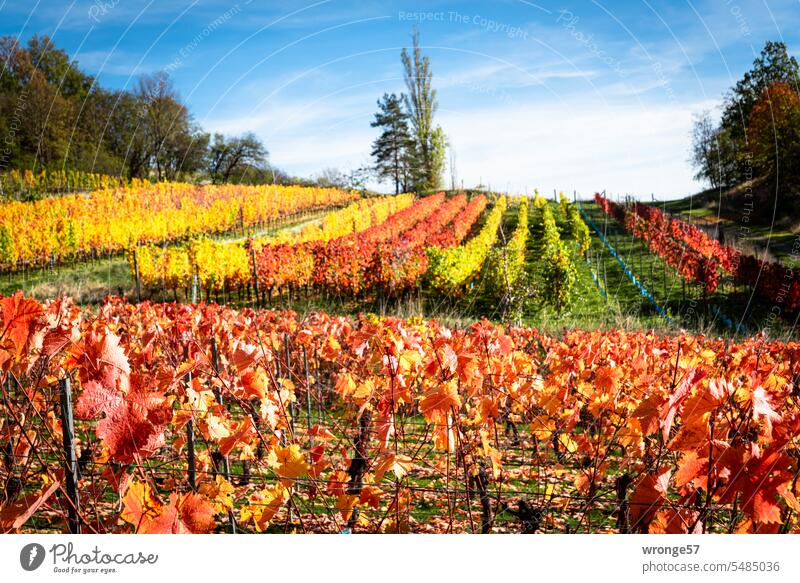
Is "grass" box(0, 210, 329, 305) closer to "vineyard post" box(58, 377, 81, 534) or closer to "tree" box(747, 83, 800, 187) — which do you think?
"vineyard post" box(58, 377, 81, 534)

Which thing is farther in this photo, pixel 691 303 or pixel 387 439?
A: pixel 691 303

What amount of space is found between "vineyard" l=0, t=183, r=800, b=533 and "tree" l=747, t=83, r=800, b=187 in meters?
5.81

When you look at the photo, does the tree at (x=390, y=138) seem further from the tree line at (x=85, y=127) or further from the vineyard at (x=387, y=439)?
the vineyard at (x=387, y=439)

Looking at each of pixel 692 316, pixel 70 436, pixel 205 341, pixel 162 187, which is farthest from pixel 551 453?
pixel 162 187

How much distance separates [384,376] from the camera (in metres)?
3.79

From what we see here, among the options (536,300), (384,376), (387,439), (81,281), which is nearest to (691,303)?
(536,300)

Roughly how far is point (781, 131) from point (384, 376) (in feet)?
97.6

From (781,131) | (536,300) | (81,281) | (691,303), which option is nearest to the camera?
(691,303)

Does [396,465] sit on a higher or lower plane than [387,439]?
higher

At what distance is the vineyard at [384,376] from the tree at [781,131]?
5810 mm

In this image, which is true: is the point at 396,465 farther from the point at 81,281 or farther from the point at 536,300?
the point at 81,281

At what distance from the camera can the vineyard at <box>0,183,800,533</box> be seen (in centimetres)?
210

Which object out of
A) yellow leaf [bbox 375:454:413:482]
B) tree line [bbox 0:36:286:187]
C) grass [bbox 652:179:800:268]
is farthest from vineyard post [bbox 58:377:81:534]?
grass [bbox 652:179:800:268]
